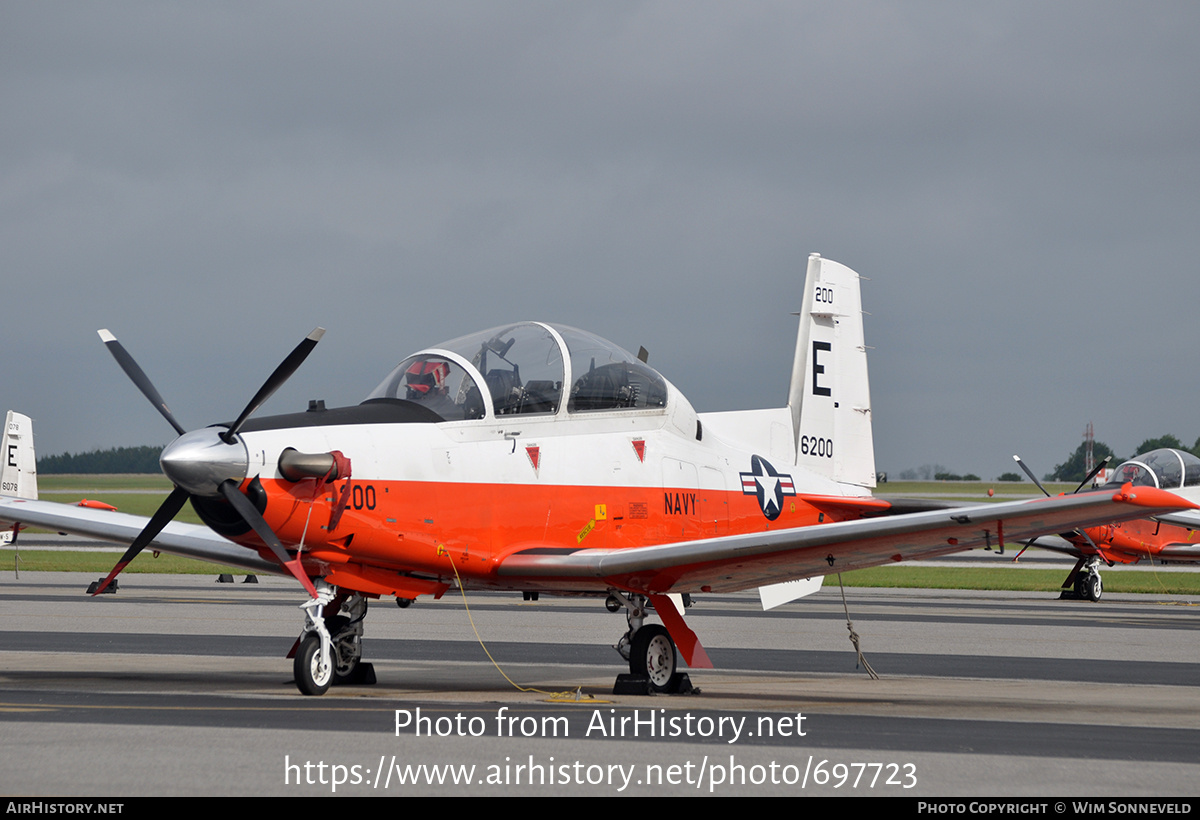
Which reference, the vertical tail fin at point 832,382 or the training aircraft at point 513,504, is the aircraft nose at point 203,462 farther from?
the vertical tail fin at point 832,382

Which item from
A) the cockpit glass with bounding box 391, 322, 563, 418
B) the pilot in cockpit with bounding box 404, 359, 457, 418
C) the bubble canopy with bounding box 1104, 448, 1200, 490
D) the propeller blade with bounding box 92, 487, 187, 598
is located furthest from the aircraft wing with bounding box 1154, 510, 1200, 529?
the propeller blade with bounding box 92, 487, 187, 598

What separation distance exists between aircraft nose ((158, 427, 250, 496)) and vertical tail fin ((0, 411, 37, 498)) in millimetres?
27419

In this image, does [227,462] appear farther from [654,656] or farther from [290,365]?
[654,656]

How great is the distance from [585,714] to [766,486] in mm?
5092

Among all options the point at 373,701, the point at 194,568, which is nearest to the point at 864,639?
the point at 373,701

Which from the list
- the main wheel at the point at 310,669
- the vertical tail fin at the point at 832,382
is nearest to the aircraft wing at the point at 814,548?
the main wheel at the point at 310,669

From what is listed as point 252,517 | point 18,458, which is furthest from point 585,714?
point 18,458

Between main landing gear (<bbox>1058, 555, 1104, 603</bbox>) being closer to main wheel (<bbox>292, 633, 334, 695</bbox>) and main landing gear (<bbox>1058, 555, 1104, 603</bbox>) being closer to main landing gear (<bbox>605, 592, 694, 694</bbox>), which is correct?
main landing gear (<bbox>605, 592, 694, 694</bbox>)

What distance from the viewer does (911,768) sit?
22.7 ft

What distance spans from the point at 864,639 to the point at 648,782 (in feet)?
39.9

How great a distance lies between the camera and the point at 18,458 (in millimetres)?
33938

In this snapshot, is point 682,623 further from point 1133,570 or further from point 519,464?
point 1133,570

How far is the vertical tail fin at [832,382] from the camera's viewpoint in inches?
615

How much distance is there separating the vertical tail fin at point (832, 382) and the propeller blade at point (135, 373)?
26.3 feet
